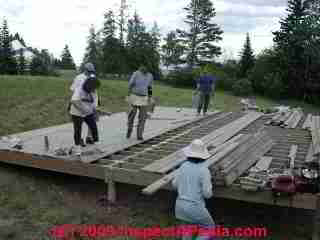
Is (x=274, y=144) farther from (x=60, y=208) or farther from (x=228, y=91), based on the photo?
(x=228, y=91)

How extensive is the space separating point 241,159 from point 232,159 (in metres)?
0.24

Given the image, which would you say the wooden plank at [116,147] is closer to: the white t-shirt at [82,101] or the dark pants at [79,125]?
the dark pants at [79,125]

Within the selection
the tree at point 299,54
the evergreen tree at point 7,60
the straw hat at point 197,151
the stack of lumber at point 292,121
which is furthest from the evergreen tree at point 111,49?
the straw hat at point 197,151

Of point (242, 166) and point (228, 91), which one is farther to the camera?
point (228, 91)

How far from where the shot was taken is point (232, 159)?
192 inches

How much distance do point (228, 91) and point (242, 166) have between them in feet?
86.4

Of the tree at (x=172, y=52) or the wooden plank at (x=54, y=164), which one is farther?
the tree at (x=172, y=52)

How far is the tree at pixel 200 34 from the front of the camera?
4056 cm

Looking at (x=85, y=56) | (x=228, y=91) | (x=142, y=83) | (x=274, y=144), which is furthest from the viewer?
(x=85, y=56)

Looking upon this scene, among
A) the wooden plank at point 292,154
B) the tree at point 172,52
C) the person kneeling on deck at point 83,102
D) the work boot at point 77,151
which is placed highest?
the tree at point 172,52

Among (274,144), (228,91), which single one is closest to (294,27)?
(228,91)

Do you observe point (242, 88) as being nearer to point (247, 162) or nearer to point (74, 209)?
point (247, 162)

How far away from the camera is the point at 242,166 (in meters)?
4.92

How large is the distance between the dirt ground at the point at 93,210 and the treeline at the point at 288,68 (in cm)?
2429
